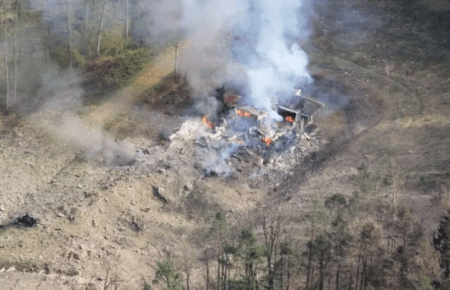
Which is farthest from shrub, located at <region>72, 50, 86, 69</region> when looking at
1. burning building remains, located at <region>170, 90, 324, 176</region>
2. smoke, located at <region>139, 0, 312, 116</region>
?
burning building remains, located at <region>170, 90, 324, 176</region>

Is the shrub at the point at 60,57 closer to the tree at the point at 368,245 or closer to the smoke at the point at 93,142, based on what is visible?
the smoke at the point at 93,142

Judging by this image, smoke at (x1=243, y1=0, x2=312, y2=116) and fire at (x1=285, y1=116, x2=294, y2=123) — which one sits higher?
smoke at (x1=243, y1=0, x2=312, y2=116)

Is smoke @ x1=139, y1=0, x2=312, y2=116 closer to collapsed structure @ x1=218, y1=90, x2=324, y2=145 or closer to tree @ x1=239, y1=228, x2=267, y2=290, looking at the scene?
collapsed structure @ x1=218, y1=90, x2=324, y2=145

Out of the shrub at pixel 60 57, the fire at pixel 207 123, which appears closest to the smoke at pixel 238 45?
the fire at pixel 207 123

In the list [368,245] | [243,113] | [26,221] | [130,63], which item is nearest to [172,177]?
[243,113]

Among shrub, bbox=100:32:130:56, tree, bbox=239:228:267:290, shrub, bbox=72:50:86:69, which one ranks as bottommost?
tree, bbox=239:228:267:290

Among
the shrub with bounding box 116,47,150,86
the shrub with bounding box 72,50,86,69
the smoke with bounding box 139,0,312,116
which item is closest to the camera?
the smoke with bounding box 139,0,312,116

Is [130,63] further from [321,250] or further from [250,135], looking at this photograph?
[321,250]

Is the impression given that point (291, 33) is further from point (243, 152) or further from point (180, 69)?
point (243, 152)
